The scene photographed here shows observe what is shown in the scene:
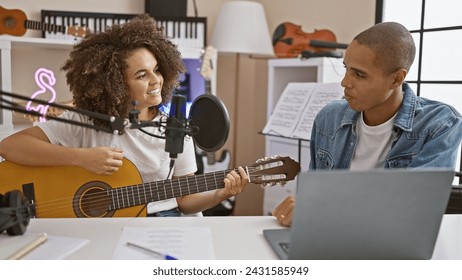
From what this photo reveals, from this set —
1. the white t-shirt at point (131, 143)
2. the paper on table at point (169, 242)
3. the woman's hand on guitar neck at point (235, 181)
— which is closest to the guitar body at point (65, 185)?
the white t-shirt at point (131, 143)

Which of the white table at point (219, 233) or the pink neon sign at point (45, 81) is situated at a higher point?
the pink neon sign at point (45, 81)

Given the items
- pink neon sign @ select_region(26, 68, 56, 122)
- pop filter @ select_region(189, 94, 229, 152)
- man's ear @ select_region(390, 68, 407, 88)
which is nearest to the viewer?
pop filter @ select_region(189, 94, 229, 152)

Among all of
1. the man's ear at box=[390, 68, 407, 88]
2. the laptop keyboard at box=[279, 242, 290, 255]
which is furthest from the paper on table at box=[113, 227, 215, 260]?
the man's ear at box=[390, 68, 407, 88]

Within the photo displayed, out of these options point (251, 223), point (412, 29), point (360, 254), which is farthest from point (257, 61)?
point (360, 254)

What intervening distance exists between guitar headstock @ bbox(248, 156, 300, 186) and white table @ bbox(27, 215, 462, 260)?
0.29 meters

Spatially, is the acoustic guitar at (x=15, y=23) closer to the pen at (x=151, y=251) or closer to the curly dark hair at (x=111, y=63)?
the curly dark hair at (x=111, y=63)

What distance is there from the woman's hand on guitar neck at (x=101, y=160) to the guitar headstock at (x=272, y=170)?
1.18ft

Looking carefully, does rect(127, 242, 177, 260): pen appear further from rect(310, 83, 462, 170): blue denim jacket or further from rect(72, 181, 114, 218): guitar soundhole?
rect(310, 83, 462, 170): blue denim jacket

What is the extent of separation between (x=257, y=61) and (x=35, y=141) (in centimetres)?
220

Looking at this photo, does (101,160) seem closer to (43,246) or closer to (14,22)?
(43,246)

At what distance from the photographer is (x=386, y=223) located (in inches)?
31.3

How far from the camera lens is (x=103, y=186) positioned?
4.47 feet

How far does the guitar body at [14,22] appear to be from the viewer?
257 centimetres

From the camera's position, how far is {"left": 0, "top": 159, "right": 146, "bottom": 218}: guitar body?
1348 mm
